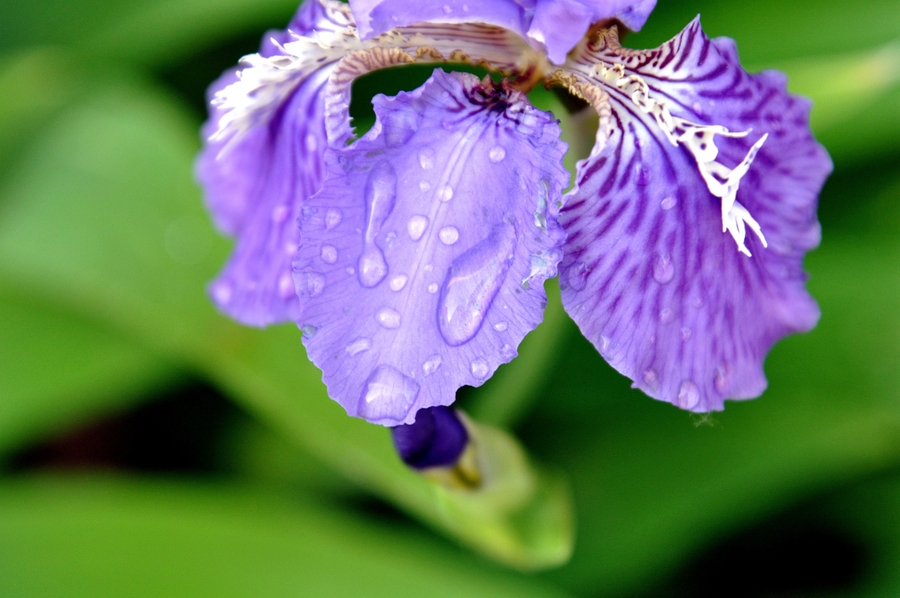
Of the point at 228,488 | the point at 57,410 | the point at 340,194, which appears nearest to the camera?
the point at 340,194

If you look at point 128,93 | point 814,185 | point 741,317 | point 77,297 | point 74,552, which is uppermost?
point 814,185

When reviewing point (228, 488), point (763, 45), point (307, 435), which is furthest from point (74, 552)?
point (763, 45)

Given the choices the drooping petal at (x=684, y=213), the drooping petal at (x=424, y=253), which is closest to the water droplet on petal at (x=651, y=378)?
the drooping petal at (x=684, y=213)

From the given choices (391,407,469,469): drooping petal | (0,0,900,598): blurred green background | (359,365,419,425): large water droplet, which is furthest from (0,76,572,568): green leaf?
(359,365,419,425): large water droplet

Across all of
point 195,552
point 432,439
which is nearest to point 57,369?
point 195,552

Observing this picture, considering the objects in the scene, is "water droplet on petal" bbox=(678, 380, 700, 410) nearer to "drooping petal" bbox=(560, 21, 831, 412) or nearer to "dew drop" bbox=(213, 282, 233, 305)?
"drooping petal" bbox=(560, 21, 831, 412)

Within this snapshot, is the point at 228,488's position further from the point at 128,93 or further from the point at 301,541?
the point at 128,93

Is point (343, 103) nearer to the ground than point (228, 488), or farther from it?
farther from it

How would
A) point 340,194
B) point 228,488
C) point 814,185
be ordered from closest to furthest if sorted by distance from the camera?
point 340,194 → point 814,185 → point 228,488
